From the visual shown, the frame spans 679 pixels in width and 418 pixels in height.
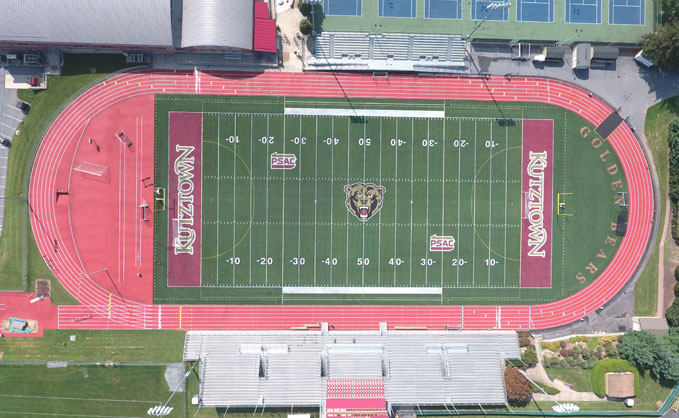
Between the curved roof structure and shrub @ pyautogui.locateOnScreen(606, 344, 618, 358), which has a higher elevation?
the curved roof structure

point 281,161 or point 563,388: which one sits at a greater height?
point 281,161

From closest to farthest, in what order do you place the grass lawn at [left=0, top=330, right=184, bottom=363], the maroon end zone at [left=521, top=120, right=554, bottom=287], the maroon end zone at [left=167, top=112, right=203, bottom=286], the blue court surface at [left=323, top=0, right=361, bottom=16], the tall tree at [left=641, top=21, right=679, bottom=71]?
the tall tree at [left=641, top=21, right=679, bottom=71] < the grass lawn at [left=0, top=330, right=184, bottom=363] < the maroon end zone at [left=167, top=112, right=203, bottom=286] < the blue court surface at [left=323, top=0, right=361, bottom=16] < the maroon end zone at [left=521, top=120, right=554, bottom=287]

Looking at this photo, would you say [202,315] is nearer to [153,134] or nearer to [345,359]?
[345,359]

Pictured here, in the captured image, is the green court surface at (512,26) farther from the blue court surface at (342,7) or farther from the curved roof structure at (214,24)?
the curved roof structure at (214,24)

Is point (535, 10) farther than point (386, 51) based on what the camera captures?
Yes

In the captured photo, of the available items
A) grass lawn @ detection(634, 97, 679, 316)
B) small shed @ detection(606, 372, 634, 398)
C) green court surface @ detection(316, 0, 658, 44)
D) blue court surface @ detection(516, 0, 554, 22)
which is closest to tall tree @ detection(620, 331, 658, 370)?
small shed @ detection(606, 372, 634, 398)

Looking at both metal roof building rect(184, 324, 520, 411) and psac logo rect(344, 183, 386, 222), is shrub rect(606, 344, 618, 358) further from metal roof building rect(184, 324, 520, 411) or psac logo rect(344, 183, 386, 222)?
psac logo rect(344, 183, 386, 222)

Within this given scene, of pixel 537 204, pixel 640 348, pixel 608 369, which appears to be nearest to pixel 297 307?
pixel 537 204

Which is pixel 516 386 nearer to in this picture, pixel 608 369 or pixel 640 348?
pixel 608 369
